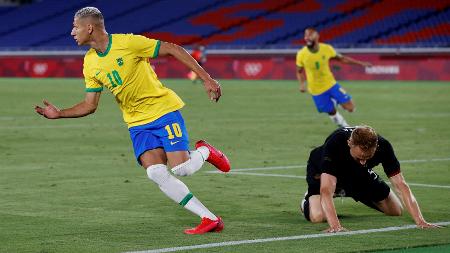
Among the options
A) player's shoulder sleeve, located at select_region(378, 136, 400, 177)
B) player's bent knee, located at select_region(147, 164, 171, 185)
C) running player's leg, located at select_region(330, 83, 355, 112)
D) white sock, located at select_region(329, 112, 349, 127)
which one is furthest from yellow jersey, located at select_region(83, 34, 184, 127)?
running player's leg, located at select_region(330, 83, 355, 112)

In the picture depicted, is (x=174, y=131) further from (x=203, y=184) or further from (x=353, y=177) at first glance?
(x=203, y=184)

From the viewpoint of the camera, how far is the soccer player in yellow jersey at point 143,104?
9.67 m

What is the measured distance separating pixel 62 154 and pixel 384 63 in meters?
31.2

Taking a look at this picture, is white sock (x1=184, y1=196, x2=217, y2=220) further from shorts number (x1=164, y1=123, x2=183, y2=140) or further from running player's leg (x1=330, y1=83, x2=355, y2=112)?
running player's leg (x1=330, y1=83, x2=355, y2=112)

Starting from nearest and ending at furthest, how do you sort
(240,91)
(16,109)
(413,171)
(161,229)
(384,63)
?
(161,229) → (413,171) → (16,109) → (240,91) → (384,63)

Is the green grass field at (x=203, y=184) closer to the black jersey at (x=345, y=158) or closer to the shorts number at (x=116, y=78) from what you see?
the black jersey at (x=345, y=158)

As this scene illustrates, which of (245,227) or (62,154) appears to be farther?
(62,154)

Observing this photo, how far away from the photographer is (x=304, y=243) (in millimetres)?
8984

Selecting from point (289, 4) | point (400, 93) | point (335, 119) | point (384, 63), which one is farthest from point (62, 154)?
point (289, 4)

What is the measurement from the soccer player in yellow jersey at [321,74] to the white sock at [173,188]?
14.9 metres

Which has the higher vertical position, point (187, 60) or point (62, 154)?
point (187, 60)

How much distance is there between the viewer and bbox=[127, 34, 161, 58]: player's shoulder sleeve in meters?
9.74

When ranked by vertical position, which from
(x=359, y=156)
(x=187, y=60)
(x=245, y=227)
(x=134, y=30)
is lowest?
(x=134, y=30)

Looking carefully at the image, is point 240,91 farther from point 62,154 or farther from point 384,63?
point 62,154
